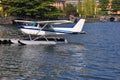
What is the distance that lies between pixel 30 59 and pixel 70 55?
5112mm

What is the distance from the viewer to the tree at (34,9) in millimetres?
131375

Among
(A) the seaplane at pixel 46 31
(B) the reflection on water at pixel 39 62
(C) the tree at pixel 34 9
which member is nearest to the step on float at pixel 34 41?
(A) the seaplane at pixel 46 31

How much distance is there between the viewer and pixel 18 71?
94.1 ft

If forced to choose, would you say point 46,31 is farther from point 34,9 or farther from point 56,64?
point 34,9

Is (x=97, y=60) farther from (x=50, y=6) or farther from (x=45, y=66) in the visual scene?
(x=50, y=6)

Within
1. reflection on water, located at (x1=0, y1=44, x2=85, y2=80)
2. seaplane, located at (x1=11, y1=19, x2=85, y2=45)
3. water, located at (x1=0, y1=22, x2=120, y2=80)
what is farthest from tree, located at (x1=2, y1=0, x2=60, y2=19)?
water, located at (x1=0, y1=22, x2=120, y2=80)

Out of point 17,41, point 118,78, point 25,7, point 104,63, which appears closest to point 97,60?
point 104,63

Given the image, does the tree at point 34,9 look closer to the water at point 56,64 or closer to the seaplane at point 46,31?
the seaplane at point 46,31

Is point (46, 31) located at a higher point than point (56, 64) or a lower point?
lower

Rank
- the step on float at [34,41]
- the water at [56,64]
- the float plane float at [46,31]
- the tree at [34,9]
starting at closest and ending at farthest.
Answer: the water at [56,64], the step on float at [34,41], the float plane float at [46,31], the tree at [34,9]

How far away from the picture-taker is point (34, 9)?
130875mm

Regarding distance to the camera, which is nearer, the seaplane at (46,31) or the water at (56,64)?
the water at (56,64)

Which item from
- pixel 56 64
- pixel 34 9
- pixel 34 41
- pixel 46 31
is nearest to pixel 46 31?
pixel 46 31

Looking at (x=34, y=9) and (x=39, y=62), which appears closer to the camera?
(x=39, y=62)
